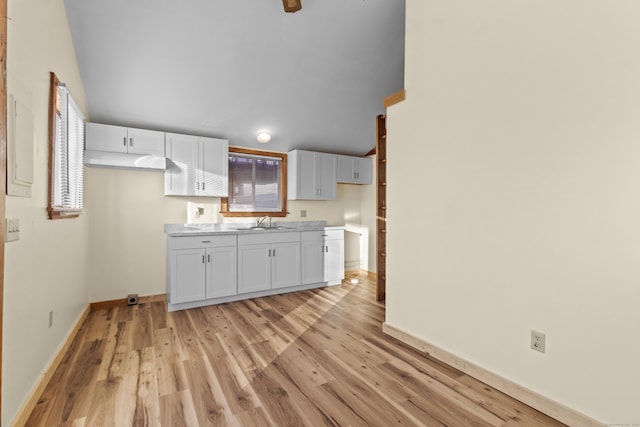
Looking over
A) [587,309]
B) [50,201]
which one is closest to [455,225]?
[587,309]

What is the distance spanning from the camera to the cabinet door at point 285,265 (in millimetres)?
4168

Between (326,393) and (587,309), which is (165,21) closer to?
(326,393)

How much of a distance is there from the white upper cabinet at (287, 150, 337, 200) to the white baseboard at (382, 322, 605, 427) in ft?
8.63

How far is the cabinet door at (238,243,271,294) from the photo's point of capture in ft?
12.9

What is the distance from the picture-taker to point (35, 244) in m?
1.88

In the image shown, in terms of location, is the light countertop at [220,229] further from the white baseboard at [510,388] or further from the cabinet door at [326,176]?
the white baseboard at [510,388]

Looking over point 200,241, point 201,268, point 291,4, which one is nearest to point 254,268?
point 201,268

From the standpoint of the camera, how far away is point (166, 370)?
2.24 meters

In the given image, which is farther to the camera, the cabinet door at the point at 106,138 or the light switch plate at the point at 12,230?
the cabinet door at the point at 106,138

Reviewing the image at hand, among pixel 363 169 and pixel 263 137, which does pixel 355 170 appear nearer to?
pixel 363 169

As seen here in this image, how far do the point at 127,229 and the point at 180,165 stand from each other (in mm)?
1000

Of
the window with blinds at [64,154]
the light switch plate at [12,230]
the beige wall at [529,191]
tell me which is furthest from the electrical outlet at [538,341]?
the window with blinds at [64,154]

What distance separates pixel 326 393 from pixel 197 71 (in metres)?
3.16

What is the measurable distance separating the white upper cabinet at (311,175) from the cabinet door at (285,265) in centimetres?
86
